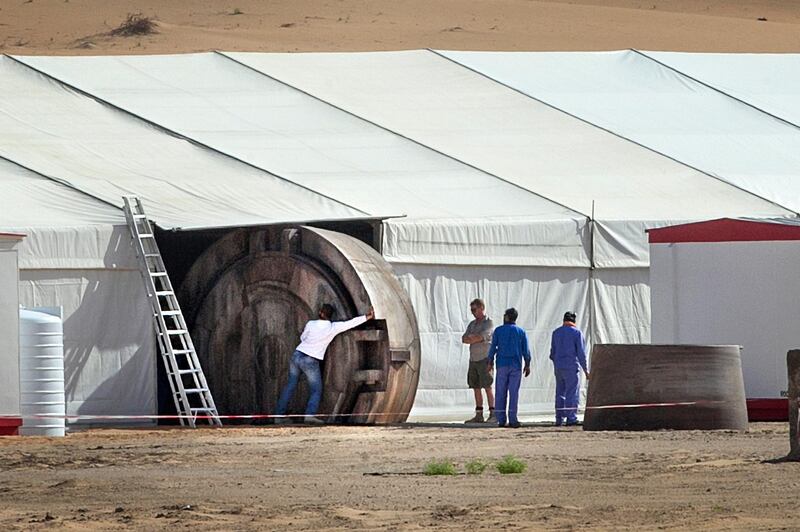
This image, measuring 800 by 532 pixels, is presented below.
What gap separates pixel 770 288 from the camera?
66.2 ft

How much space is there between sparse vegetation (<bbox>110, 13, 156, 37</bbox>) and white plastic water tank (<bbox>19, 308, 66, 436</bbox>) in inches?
1270

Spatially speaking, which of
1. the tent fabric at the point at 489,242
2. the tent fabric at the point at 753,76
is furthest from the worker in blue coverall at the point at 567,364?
the tent fabric at the point at 753,76

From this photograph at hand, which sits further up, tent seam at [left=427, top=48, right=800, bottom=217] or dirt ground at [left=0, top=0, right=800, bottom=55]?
dirt ground at [left=0, top=0, right=800, bottom=55]

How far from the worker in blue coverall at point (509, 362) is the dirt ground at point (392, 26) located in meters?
28.3

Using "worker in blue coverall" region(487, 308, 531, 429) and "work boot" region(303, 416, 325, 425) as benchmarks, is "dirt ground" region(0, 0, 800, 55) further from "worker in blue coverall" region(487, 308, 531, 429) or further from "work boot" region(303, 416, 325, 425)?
"worker in blue coverall" region(487, 308, 531, 429)

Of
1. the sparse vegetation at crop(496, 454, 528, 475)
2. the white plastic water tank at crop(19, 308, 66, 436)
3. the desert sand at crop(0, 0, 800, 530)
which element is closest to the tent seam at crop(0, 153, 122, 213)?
the white plastic water tank at crop(19, 308, 66, 436)

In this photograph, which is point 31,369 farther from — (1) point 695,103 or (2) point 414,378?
(1) point 695,103

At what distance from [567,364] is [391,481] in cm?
671

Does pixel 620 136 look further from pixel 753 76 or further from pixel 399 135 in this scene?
pixel 753 76

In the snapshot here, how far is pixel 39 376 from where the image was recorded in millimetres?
18594

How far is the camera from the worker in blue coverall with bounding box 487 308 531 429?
1962 centimetres

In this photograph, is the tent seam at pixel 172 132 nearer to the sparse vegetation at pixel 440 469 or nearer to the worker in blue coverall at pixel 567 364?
the worker in blue coverall at pixel 567 364

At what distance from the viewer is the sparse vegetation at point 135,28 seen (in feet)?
166

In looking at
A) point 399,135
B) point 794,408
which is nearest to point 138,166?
point 399,135
